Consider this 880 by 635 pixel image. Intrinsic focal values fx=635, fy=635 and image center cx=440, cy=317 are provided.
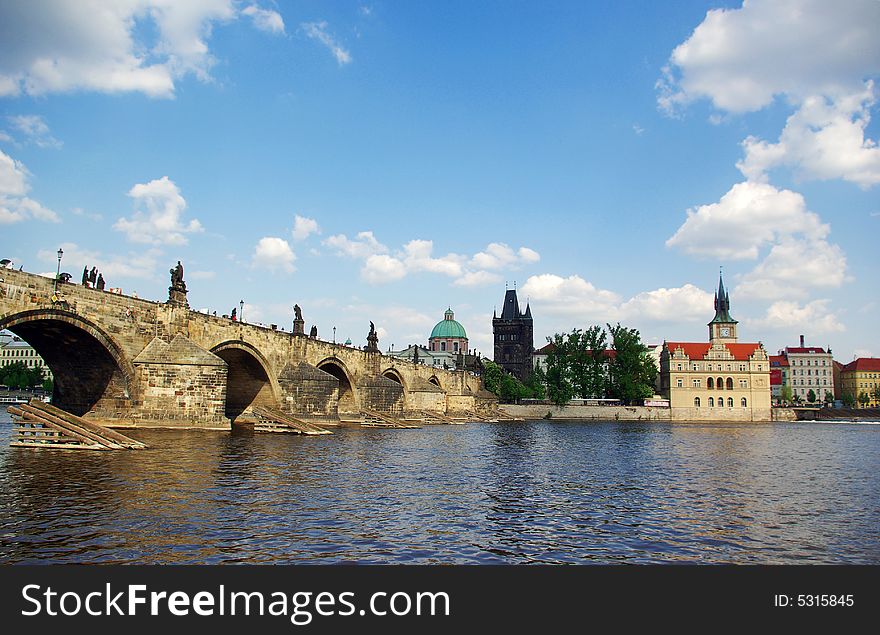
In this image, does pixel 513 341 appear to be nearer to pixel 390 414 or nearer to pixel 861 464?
pixel 390 414

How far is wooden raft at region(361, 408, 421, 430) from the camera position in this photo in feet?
169

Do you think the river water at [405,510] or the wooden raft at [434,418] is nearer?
the river water at [405,510]

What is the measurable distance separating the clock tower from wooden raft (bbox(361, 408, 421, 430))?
7908 cm

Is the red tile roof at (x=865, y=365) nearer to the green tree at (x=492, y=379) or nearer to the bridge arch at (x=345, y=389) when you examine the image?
the green tree at (x=492, y=379)

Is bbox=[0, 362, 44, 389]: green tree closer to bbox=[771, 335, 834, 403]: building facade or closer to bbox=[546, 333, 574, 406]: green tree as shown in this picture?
bbox=[546, 333, 574, 406]: green tree

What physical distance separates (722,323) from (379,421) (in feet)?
276

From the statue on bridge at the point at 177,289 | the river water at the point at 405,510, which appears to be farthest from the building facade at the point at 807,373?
the statue on bridge at the point at 177,289

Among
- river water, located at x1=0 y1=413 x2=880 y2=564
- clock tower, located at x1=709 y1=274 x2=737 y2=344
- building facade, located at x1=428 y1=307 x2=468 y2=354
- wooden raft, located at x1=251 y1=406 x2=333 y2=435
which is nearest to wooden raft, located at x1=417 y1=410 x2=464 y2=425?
wooden raft, located at x1=251 y1=406 x2=333 y2=435

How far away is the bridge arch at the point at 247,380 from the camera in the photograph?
39.9 m

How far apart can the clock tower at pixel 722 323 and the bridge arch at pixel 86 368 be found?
345 feet

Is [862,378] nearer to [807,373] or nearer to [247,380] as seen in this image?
[807,373]
